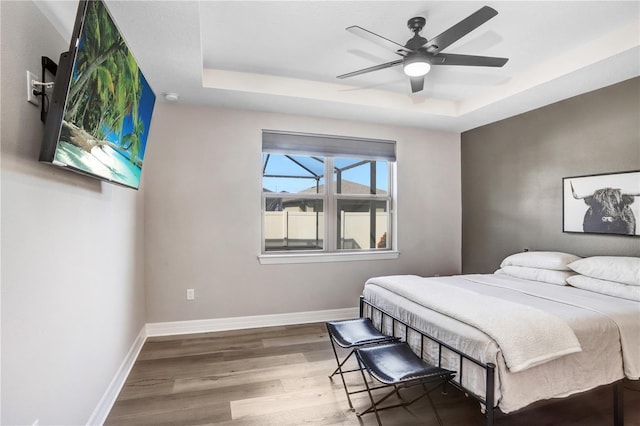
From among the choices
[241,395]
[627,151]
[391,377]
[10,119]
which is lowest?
[241,395]

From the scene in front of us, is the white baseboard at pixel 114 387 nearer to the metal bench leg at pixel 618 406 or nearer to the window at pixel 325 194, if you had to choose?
the window at pixel 325 194

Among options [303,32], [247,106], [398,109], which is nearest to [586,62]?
[398,109]

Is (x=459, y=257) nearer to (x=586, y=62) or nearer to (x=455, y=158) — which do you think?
(x=455, y=158)

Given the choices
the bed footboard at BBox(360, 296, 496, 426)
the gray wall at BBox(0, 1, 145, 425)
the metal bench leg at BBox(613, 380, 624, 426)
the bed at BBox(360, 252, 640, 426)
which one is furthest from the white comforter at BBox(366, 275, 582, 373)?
the gray wall at BBox(0, 1, 145, 425)

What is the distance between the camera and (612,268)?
8.04ft

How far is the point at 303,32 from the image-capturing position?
238cm

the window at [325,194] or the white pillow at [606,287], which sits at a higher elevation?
the window at [325,194]

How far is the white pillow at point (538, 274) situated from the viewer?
110 inches

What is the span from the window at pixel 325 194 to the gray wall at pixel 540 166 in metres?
1.15

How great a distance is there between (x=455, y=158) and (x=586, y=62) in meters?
1.99

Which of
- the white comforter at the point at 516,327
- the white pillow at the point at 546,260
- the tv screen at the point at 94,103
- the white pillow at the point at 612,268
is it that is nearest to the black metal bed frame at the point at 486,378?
the white comforter at the point at 516,327

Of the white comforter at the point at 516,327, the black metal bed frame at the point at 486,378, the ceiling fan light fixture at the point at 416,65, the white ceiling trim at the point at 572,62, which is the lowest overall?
the black metal bed frame at the point at 486,378

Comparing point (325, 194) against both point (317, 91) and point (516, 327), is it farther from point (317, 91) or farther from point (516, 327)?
point (516, 327)

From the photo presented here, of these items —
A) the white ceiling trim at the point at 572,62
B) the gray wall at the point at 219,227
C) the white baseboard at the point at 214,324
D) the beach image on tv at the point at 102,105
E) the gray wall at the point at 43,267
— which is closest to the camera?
the gray wall at the point at 43,267
